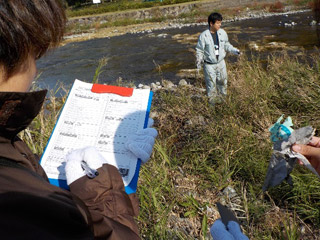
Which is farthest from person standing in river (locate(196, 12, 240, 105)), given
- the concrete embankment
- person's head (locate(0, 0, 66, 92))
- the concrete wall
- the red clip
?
the concrete wall

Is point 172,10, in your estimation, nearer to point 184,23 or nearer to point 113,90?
point 184,23

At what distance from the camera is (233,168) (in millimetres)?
2389

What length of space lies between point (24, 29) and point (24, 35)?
2 cm

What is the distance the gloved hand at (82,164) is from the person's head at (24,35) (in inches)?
19.0

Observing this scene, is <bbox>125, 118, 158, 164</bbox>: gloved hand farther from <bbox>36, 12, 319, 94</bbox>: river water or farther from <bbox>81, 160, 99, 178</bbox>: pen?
<bbox>36, 12, 319, 94</bbox>: river water

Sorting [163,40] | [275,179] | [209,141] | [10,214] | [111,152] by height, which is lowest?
[163,40]

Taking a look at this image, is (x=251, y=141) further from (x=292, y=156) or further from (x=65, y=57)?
(x=65, y=57)

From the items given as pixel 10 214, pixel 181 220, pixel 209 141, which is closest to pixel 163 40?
pixel 209 141

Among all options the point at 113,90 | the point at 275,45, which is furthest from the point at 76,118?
the point at 275,45

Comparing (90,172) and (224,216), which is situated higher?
(90,172)

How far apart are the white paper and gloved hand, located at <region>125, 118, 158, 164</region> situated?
0.14 ft

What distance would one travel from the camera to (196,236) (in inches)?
72.7

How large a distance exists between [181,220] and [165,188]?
30 cm

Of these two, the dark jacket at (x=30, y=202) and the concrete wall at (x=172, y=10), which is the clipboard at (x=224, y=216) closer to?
the dark jacket at (x=30, y=202)
